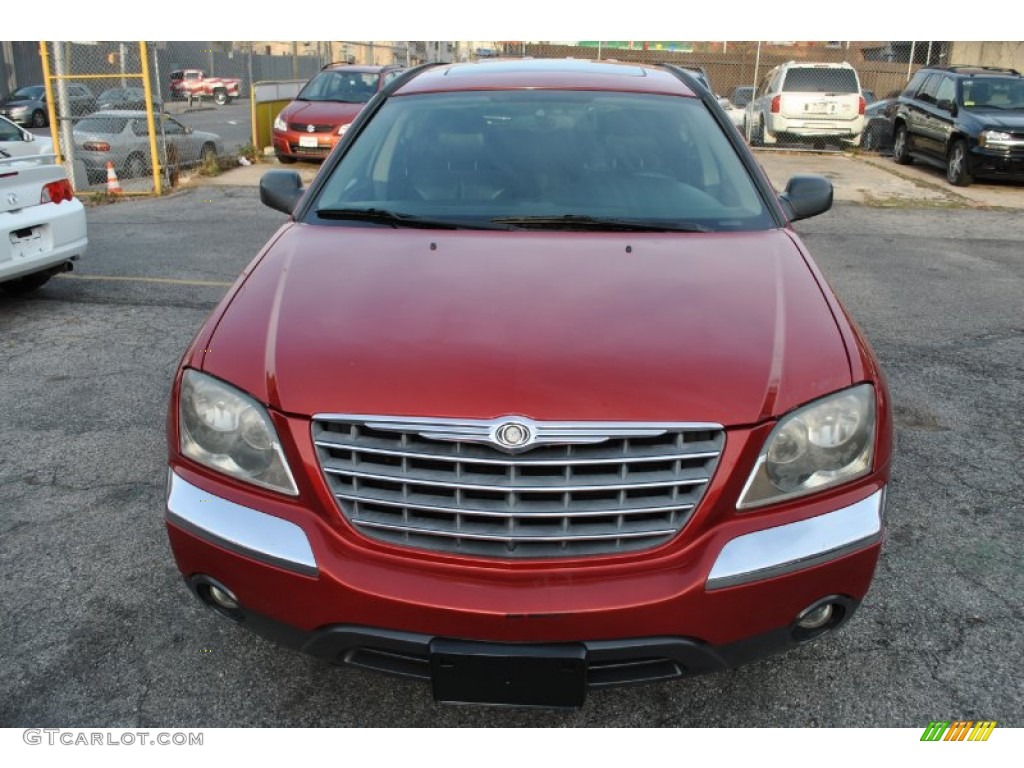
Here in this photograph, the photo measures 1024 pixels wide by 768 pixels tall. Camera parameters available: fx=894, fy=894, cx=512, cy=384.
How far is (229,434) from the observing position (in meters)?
2.27

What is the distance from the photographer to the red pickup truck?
133 feet

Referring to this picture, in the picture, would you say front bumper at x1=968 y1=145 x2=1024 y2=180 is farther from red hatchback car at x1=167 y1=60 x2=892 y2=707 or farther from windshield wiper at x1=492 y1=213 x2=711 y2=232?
red hatchback car at x1=167 y1=60 x2=892 y2=707

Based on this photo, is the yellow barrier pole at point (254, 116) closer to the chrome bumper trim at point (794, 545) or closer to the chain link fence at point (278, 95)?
the chain link fence at point (278, 95)

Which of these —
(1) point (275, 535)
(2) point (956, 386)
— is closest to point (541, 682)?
(1) point (275, 535)

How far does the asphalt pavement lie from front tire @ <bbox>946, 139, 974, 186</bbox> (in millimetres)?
8064

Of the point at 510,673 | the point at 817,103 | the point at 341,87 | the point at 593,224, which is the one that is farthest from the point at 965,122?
the point at 510,673

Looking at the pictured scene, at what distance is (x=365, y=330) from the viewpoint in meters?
2.38

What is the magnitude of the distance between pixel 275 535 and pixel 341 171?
6.07ft

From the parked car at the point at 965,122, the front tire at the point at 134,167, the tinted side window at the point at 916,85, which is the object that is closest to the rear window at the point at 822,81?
the tinted side window at the point at 916,85

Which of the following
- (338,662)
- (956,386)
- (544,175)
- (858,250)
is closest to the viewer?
(338,662)

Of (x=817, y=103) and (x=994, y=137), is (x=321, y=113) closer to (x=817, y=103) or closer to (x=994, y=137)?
(x=817, y=103)

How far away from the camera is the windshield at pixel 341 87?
15.2 m

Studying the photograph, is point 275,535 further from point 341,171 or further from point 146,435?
point 146,435
